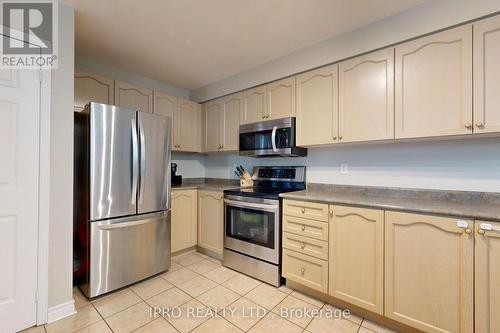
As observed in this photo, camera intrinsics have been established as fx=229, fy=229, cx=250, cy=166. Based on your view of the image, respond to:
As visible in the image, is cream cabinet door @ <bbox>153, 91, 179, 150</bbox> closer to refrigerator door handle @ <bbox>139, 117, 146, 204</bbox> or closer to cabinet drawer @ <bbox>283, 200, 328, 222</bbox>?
refrigerator door handle @ <bbox>139, 117, 146, 204</bbox>

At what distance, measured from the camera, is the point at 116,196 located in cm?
204

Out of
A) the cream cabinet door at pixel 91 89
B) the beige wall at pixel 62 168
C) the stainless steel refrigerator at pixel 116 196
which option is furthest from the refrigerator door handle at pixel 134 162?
the cream cabinet door at pixel 91 89

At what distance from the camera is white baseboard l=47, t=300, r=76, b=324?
5.49 ft

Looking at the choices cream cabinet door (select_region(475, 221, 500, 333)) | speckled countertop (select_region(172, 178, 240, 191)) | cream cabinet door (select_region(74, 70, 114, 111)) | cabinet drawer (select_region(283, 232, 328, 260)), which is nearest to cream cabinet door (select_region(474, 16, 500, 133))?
cream cabinet door (select_region(475, 221, 500, 333))

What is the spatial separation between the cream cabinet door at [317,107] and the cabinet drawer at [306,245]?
3.01ft

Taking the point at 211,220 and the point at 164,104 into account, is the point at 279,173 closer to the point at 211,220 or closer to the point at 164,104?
the point at 211,220

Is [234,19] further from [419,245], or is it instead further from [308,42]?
[419,245]

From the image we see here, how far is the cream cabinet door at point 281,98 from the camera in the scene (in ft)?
8.02

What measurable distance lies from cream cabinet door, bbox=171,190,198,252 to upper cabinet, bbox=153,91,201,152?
0.68 meters

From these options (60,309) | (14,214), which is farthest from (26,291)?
(14,214)

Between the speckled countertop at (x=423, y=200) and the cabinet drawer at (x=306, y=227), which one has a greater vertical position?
the speckled countertop at (x=423, y=200)

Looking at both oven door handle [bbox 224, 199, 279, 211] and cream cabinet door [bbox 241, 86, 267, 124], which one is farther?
cream cabinet door [bbox 241, 86, 267, 124]

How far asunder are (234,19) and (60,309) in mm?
2639

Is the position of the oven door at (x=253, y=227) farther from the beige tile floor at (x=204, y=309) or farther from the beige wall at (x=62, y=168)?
the beige wall at (x=62, y=168)
